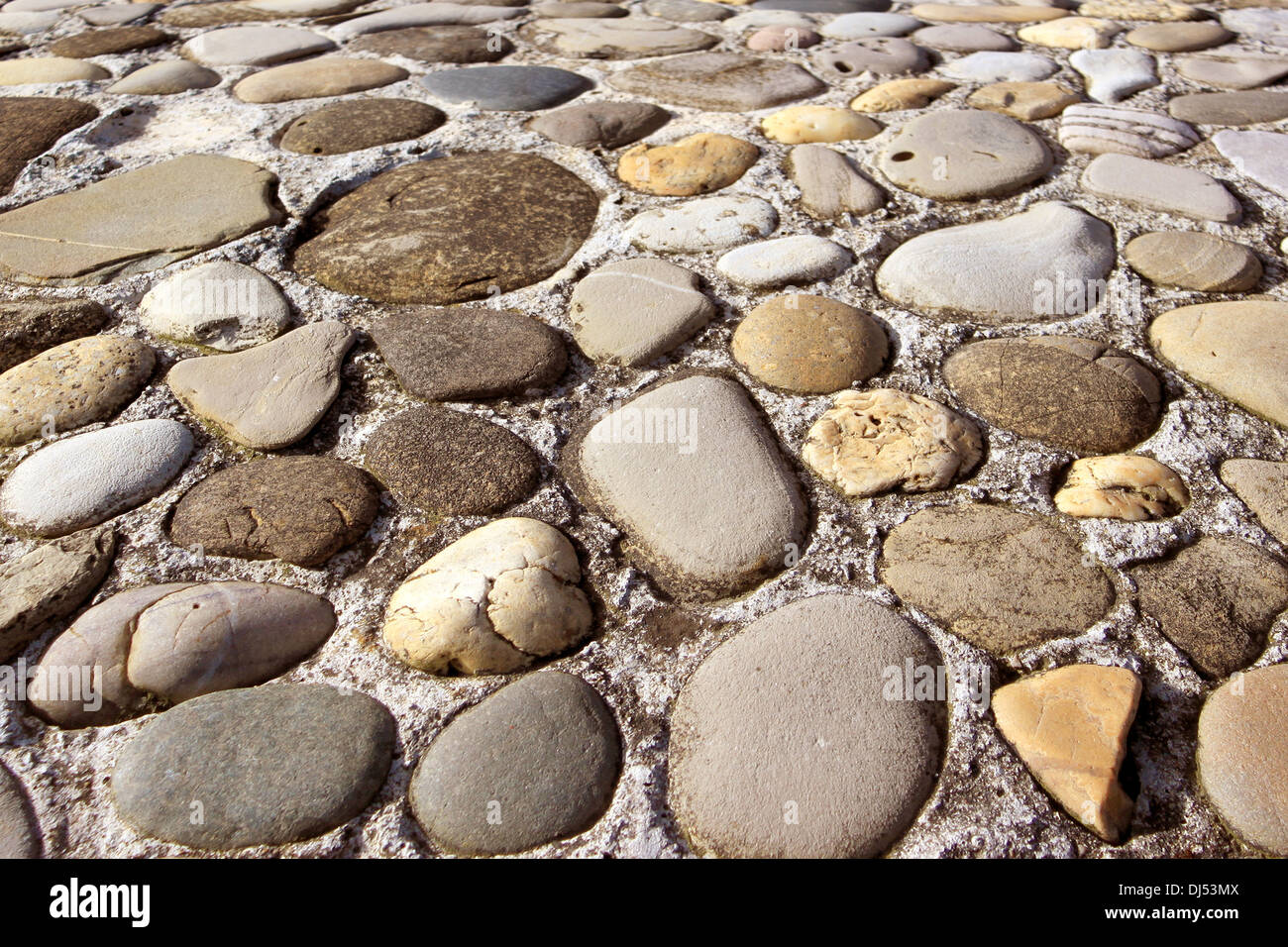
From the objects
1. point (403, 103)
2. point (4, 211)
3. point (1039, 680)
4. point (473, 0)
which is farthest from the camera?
point (473, 0)

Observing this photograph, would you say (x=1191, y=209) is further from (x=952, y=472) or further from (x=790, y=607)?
(x=790, y=607)

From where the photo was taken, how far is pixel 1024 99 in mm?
2219

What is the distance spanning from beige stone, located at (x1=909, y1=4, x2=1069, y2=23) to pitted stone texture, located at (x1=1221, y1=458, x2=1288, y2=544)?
1.98m

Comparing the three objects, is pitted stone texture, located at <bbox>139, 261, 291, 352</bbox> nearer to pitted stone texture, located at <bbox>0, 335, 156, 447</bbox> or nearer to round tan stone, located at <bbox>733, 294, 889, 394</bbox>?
pitted stone texture, located at <bbox>0, 335, 156, 447</bbox>

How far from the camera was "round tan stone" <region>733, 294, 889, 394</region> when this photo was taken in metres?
1.45

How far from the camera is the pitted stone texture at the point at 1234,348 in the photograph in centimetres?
140

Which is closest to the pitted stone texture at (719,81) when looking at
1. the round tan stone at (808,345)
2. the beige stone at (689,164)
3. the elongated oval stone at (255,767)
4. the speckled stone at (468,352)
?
the beige stone at (689,164)

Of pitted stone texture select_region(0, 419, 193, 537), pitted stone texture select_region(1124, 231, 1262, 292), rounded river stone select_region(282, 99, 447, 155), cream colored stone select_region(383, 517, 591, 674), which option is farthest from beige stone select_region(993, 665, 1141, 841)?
rounded river stone select_region(282, 99, 447, 155)

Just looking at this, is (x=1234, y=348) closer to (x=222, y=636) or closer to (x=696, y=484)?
(x=696, y=484)

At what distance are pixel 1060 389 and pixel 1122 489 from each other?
0.21m

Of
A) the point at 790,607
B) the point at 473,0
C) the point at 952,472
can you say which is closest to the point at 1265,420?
the point at 952,472

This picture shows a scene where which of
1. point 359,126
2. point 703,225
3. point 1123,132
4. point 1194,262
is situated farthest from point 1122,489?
point 359,126

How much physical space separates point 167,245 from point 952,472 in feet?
4.71

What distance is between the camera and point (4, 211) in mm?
1812
